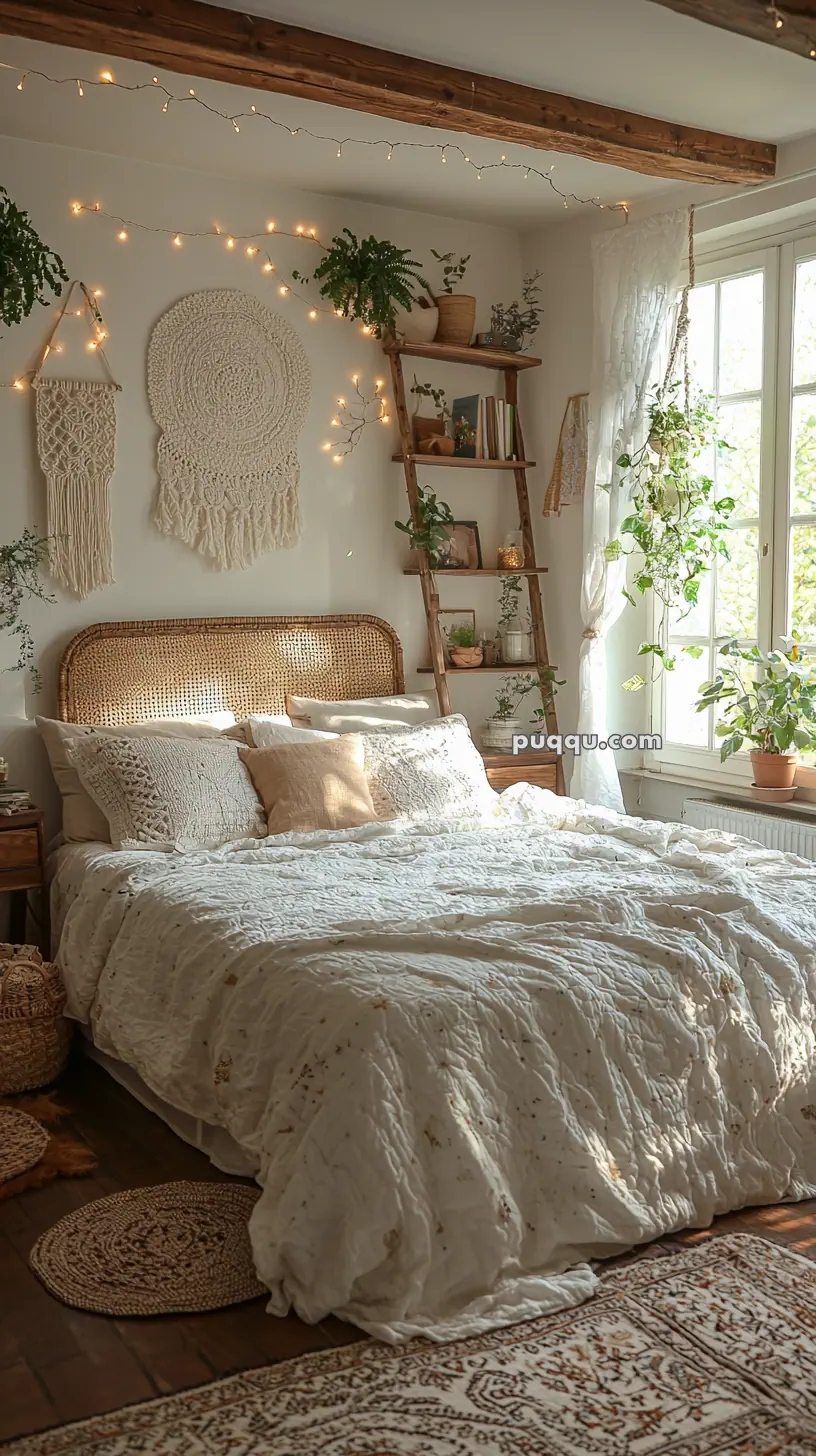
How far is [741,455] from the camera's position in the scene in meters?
A: 4.36

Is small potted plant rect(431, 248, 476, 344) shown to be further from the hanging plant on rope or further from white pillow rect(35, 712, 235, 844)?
white pillow rect(35, 712, 235, 844)

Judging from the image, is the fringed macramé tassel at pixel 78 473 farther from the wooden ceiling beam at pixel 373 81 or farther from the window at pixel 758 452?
the window at pixel 758 452

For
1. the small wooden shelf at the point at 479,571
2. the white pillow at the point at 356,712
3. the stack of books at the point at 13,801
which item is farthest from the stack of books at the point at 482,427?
the stack of books at the point at 13,801

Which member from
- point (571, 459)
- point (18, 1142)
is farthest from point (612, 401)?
point (18, 1142)

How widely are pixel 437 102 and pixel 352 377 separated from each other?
4.59 feet

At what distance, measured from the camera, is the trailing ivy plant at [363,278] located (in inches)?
176

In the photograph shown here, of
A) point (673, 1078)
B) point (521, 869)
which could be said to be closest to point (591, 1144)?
point (673, 1078)

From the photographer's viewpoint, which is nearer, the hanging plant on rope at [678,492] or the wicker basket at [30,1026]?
the wicker basket at [30,1026]

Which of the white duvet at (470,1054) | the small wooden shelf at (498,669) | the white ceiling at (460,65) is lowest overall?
the white duvet at (470,1054)

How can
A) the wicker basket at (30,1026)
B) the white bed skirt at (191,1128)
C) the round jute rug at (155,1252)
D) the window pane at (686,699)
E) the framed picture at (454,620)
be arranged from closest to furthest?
the round jute rug at (155,1252)
the white bed skirt at (191,1128)
the wicker basket at (30,1026)
the window pane at (686,699)
the framed picture at (454,620)

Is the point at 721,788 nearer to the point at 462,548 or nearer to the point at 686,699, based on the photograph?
the point at 686,699

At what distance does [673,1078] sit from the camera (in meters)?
2.54

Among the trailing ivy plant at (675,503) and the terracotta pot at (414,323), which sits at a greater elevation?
the terracotta pot at (414,323)

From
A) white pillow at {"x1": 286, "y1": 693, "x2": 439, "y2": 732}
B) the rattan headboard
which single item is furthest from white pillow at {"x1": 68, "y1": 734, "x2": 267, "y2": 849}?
white pillow at {"x1": 286, "y1": 693, "x2": 439, "y2": 732}
